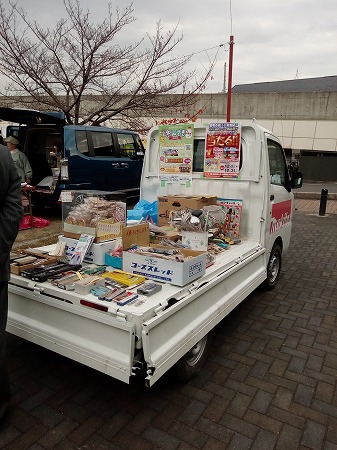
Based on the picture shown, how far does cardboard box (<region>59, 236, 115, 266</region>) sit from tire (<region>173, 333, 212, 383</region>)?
3.46 feet

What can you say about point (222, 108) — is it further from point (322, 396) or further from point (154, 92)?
point (322, 396)

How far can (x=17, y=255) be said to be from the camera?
10.1 feet

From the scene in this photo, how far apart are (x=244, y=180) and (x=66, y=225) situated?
2140 millimetres

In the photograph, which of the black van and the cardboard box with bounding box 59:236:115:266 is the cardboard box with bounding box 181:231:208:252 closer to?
the cardboard box with bounding box 59:236:115:266

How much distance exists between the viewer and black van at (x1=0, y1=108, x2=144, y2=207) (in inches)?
293

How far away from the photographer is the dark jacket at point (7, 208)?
2143mm

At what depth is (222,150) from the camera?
13.7 feet

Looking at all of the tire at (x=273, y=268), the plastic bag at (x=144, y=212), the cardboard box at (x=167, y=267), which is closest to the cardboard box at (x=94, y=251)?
the cardboard box at (x=167, y=267)

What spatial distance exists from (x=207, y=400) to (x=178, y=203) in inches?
82.0

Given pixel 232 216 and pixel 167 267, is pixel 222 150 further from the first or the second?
pixel 167 267

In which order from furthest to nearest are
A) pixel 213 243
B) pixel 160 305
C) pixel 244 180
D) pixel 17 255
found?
pixel 244 180 < pixel 213 243 < pixel 17 255 < pixel 160 305

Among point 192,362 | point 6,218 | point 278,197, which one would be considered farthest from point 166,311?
point 278,197

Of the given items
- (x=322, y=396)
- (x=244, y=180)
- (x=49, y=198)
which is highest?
(x=244, y=180)

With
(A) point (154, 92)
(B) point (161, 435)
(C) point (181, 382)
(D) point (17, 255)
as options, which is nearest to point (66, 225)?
(D) point (17, 255)
